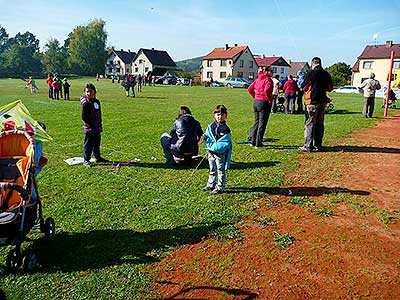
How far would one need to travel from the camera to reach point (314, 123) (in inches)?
343

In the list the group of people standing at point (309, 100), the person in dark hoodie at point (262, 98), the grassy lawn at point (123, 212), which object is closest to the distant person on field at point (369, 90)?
the grassy lawn at point (123, 212)

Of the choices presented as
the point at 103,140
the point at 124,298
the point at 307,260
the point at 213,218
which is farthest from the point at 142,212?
the point at 103,140

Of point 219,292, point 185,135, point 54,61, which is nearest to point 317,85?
point 185,135

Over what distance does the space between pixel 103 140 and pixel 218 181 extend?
17.6 feet

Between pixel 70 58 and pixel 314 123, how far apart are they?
8907 centimetres

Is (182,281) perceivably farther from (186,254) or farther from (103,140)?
(103,140)

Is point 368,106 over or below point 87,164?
over

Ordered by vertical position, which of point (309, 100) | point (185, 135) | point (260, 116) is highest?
point (309, 100)

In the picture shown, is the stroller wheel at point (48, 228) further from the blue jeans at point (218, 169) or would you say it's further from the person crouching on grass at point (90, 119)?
the person crouching on grass at point (90, 119)

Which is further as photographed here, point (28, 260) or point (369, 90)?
point (369, 90)

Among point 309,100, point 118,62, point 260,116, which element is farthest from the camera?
point 118,62

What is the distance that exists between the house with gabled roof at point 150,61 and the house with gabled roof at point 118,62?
5.24m

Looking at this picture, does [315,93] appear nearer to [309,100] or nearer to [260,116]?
[309,100]

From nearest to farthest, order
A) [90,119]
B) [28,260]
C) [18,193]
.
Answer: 1. [28,260]
2. [18,193]
3. [90,119]
